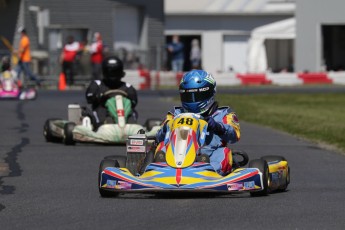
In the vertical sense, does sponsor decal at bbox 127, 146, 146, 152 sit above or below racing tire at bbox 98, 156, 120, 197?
above

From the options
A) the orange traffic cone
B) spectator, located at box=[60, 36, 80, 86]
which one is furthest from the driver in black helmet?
spectator, located at box=[60, 36, 80, 86]

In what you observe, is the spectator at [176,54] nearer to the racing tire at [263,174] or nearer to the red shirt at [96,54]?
the red shirt at [96,54]

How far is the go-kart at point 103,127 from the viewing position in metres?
15.6

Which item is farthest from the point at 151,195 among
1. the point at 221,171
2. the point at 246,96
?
the point at 246,96

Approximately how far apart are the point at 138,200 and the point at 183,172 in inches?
16.5

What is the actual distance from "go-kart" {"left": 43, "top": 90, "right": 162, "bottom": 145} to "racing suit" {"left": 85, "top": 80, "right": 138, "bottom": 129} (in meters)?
0.07

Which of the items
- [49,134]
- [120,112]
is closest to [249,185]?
[120,112]

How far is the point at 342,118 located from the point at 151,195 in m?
12.0

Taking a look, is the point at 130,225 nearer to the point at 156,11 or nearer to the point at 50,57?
the point at 50,57

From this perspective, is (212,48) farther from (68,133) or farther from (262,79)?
(68,133)

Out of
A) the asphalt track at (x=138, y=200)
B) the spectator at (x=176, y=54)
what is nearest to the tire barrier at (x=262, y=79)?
the spectator at (x=176, y=54)

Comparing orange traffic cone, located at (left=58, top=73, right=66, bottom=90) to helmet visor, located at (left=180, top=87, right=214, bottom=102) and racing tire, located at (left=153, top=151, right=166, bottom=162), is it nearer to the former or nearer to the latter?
helmet visor, located at (left=180, top=87, right=214, bottom=102)

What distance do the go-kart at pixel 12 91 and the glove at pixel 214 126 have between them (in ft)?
56.5

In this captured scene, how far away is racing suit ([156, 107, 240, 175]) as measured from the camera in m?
10.0
